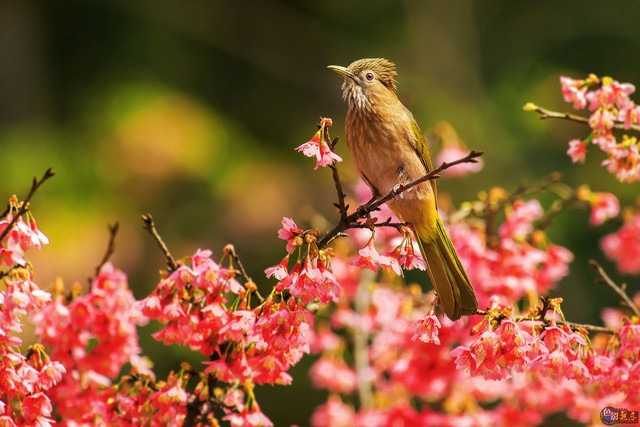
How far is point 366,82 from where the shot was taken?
255cm

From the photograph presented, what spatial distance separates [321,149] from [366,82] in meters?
0.84

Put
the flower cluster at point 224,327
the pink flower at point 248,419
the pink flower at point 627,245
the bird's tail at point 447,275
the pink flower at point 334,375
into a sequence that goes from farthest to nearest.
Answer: the pink flower at point 334,375
the pink flower at point 627,245
the bird's tail at point 447,275
the pink flower at point 248,419
the flower cluster at point 224,327

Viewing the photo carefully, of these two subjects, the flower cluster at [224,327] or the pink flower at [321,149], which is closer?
the pink flower at [321,149]

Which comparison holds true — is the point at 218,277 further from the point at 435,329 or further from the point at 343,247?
the point at 343,247

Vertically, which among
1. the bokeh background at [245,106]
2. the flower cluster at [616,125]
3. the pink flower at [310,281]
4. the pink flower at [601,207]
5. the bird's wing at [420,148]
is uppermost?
the bokeh background at [245,106]

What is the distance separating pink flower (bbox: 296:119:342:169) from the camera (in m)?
1.74

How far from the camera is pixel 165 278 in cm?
202

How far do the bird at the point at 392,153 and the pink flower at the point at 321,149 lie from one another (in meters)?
0.62

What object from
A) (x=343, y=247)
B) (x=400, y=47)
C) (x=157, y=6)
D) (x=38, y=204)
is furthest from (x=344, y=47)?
(x=343, y=247)

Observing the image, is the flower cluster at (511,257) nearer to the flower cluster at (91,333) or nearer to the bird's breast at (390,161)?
the bird's breast at (390,161)

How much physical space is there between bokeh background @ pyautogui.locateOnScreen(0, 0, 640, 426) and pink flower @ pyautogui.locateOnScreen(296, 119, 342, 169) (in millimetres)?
4171

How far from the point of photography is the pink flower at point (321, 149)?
174 cm

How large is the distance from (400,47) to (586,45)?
1766mm

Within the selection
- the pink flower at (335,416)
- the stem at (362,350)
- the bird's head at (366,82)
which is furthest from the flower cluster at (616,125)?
the pink flower at (335,416)
